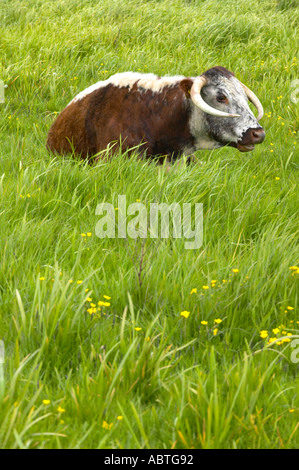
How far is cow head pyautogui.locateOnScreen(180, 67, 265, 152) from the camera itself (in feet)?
15.4

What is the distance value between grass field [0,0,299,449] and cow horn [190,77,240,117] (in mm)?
398

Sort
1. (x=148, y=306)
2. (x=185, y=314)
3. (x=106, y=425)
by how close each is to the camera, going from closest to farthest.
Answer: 1. (x=106, y=425)
2. (x=185, y=314)
3. (x=148, y=306)

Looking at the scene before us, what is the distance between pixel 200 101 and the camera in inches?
181

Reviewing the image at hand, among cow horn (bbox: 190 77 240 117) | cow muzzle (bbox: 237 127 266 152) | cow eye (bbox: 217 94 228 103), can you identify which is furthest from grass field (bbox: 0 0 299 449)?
cow eye (bbox: 217 94 228 103)

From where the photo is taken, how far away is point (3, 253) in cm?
328

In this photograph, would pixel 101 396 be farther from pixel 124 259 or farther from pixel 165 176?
pixel 165 176

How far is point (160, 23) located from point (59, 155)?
4607 mm

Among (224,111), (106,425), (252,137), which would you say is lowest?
(252,137)

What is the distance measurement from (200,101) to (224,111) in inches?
10.5

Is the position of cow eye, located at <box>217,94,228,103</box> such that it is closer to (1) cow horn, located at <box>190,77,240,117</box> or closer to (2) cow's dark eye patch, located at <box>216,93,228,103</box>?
(2) cow's dark eye patch, located at <box>216,93,228,103</box>

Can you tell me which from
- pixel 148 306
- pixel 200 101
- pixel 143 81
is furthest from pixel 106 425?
pixel 143 81

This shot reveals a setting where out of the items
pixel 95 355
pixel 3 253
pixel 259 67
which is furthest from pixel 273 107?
pixel 95 355

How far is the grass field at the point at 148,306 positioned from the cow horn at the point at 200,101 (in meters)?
0.40

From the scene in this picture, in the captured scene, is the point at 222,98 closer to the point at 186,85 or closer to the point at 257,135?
the point at 186,85
